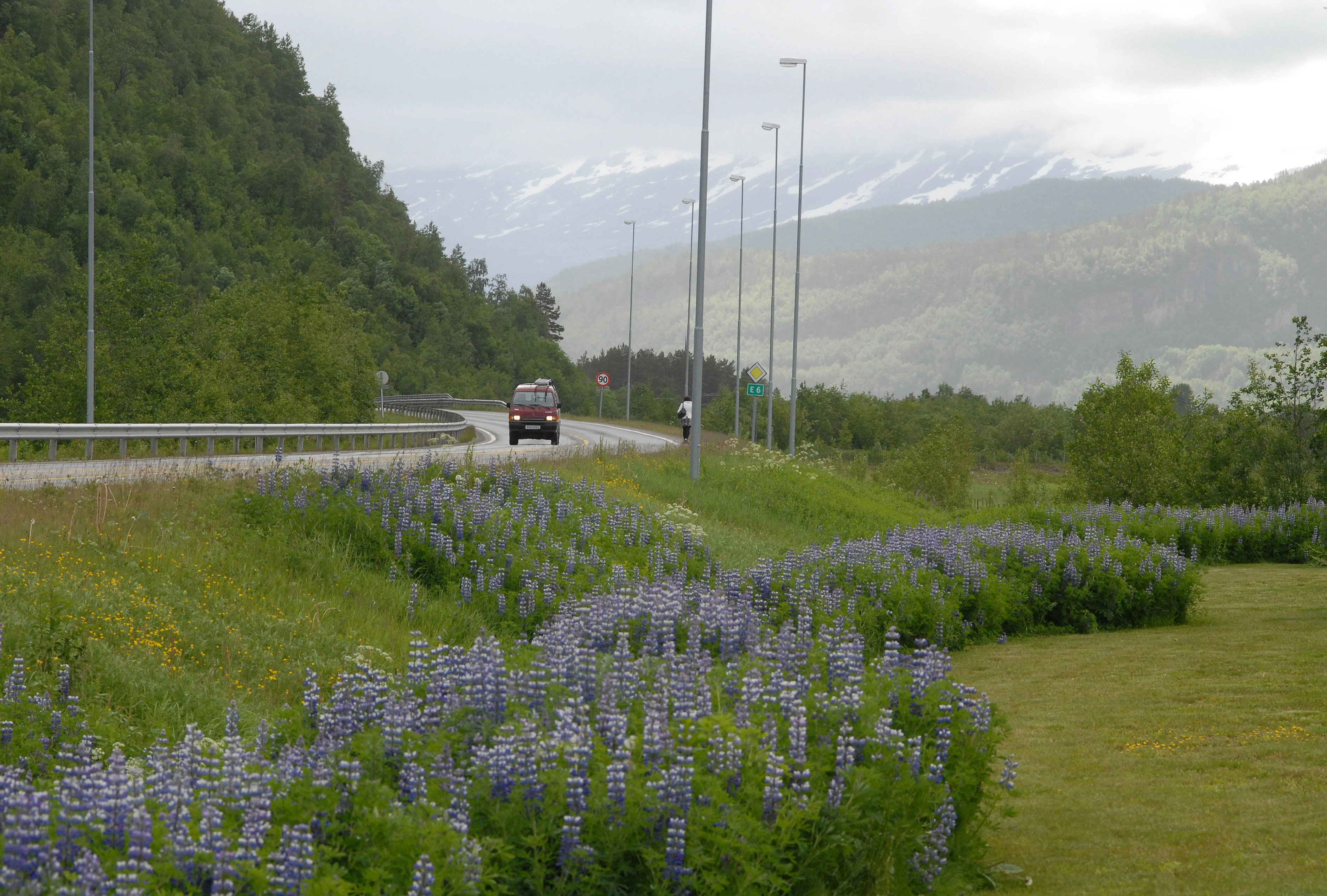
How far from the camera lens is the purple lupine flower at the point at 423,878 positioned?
3717mm

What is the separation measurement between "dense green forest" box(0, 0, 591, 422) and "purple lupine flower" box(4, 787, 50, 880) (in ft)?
117

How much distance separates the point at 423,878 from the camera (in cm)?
377

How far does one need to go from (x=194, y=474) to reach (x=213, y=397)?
2586 cm

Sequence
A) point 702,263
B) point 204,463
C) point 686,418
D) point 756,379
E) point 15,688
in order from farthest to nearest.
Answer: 1. point 686,418
2. point 756,379
3. point 702,263
4. point 204,463
5. point 15,688

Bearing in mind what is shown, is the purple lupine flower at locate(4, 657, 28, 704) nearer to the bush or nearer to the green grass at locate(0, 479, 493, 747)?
the green grass at locate(0, 479, 493, 747)

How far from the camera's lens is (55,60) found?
357ft

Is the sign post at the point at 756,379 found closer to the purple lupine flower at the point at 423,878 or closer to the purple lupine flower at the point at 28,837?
the purple lupine flower at the point at 423,878

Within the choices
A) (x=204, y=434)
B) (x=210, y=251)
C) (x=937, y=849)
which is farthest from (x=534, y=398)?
(x=210, y=251)

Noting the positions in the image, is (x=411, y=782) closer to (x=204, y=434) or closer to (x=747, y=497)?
(x=204, y=434)

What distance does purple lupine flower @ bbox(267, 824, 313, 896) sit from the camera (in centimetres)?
362

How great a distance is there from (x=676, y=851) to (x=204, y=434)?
67.8 ft

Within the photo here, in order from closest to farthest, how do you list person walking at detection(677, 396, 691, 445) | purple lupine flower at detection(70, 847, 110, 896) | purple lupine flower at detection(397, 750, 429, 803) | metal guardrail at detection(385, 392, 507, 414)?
purple lupine flower at detection(70, 847, 110, 896) → purple lupine flower at detection(397, 750, 429, 803) → person walking at detection(677, 396, 691, 445) → metal guardrail at detection(385, 392, 507, 414)

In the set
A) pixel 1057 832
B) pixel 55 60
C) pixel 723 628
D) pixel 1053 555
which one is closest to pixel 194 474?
pixel 723 628

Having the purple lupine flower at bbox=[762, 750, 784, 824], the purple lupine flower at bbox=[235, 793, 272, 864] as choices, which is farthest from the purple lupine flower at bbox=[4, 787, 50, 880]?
the purple lupine flower at bbox=[762, 750, 784, 824]
